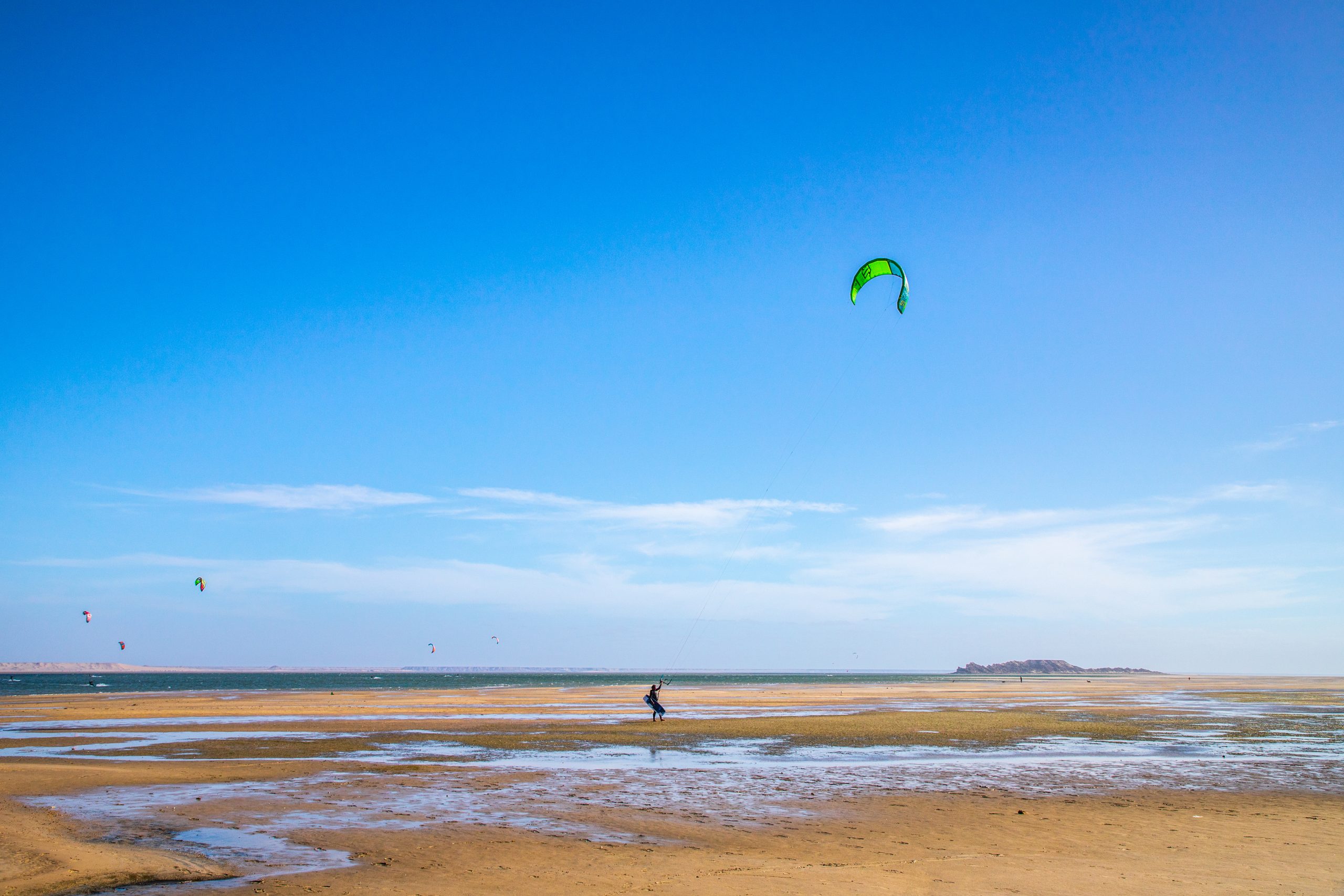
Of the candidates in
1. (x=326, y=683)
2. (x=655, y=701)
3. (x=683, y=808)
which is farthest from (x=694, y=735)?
(x=326, y=683)

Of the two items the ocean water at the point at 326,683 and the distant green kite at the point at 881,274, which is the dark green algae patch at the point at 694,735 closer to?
the distant green kite at the point at 881,274

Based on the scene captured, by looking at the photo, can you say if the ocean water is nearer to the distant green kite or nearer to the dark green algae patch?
the dark green algae patch

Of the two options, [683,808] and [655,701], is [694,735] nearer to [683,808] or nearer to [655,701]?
[655,701]

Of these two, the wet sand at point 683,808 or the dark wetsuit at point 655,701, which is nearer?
the wet sand at point 683,808

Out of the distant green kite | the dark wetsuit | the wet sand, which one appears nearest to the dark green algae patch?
the wet sand

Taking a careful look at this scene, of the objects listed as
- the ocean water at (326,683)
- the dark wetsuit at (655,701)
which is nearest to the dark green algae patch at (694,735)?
the dark wetsuit at (655,701)

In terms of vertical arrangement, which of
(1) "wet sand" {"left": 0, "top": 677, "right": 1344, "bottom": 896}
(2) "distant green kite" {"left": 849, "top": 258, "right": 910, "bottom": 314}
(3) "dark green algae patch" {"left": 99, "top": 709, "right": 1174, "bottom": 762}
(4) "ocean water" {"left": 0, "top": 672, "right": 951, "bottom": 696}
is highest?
(2) "distant green kite" {"left": 849, "top": 258, "right": 910, "bottom": 314}

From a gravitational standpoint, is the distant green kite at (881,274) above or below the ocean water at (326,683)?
above

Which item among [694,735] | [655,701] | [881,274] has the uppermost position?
Answer: [881,274]

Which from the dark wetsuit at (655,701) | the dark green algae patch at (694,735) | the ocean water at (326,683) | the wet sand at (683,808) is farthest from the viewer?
the ocean water at (326,683)

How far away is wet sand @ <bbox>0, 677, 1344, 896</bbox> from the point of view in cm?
848

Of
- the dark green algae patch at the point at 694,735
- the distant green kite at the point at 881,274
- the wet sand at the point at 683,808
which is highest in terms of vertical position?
the distant green kite at the point at 881,274

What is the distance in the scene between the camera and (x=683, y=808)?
12.2 metres

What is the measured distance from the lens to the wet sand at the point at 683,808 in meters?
8.48
